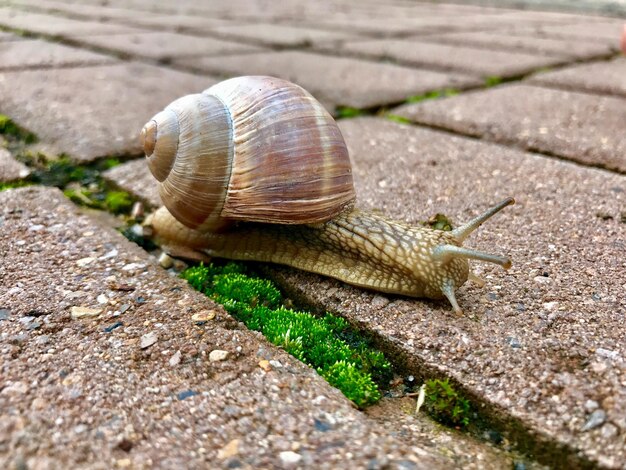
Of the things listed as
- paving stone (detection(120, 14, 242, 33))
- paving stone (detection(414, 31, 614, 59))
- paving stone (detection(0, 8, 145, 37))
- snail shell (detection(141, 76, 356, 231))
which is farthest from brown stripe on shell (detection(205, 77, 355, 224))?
paving stone (detection(120, 14, 242, 33))

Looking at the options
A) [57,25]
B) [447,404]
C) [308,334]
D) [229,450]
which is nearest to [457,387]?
[447,404]

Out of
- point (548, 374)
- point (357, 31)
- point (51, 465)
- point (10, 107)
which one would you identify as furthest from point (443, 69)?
point (51, 465)

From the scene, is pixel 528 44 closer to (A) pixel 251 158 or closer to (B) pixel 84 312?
(A) pixel 251 158

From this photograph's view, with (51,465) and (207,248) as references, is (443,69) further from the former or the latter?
(51,465)

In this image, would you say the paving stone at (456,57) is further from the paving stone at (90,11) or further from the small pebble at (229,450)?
the small pebble at (229,450)

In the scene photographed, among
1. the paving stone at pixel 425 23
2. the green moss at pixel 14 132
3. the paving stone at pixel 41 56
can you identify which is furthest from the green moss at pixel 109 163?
the paving stone at pixel 425 23

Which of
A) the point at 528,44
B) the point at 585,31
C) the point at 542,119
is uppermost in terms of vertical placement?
the point at 585,31
